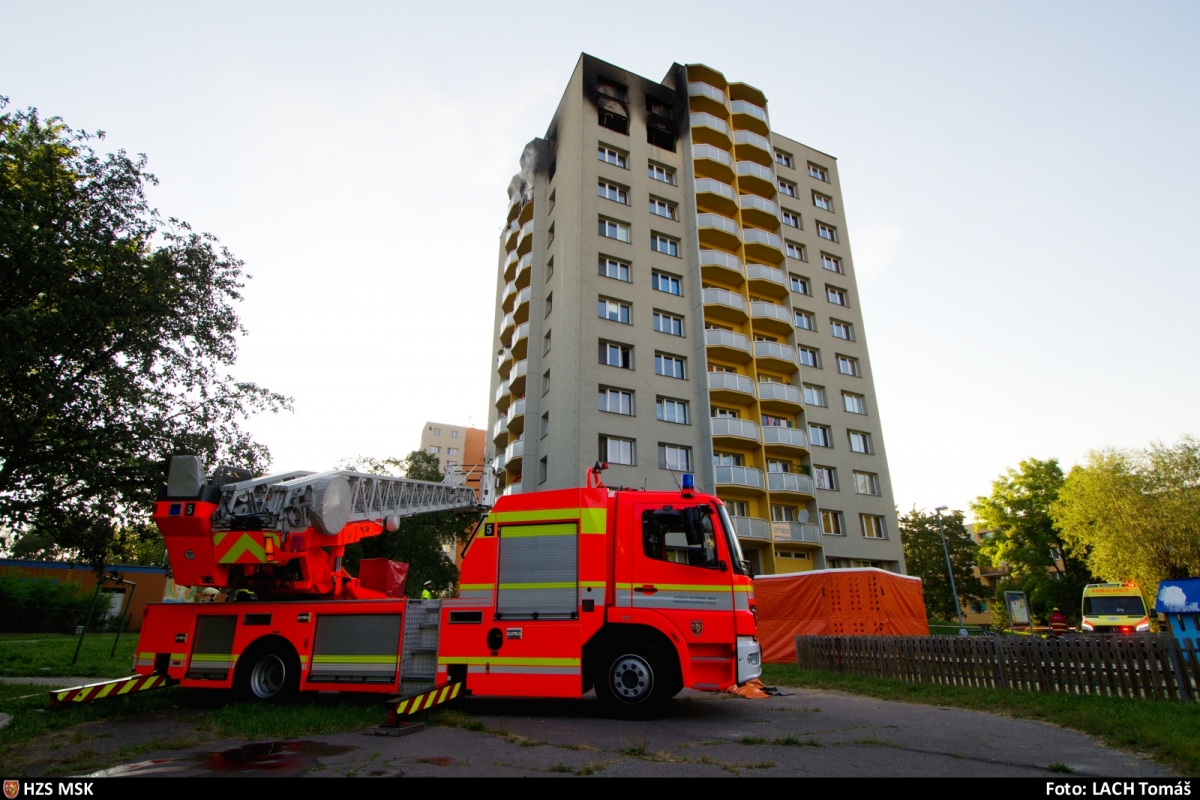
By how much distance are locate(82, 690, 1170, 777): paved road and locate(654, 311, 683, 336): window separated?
24078mm

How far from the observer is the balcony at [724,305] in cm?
3188

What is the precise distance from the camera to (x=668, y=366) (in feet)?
100

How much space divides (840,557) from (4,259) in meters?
32.6

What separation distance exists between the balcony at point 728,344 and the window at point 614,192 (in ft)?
28.3

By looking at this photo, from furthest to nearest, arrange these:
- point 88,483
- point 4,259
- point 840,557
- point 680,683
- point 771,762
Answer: point 840,557, point 88,483, point 4,259, point 680,683, point 771,762

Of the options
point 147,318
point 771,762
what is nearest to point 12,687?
point 147,318

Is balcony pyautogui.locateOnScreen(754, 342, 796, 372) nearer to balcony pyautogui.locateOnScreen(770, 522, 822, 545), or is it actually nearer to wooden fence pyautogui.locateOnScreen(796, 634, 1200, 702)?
balcony pyautogui.locateOnScreen(770, 522, 822, 545)

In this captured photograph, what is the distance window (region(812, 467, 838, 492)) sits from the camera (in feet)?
108

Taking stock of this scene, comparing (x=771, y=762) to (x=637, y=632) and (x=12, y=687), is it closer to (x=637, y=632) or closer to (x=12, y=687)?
(x=637, y=632)

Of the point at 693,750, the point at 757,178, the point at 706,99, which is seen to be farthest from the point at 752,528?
the point at 706,99

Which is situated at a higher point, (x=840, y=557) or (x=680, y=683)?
(x=840, y=557)

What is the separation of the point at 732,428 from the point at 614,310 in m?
8.12

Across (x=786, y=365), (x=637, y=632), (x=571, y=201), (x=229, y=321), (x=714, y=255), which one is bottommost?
(x=637, y=632)
